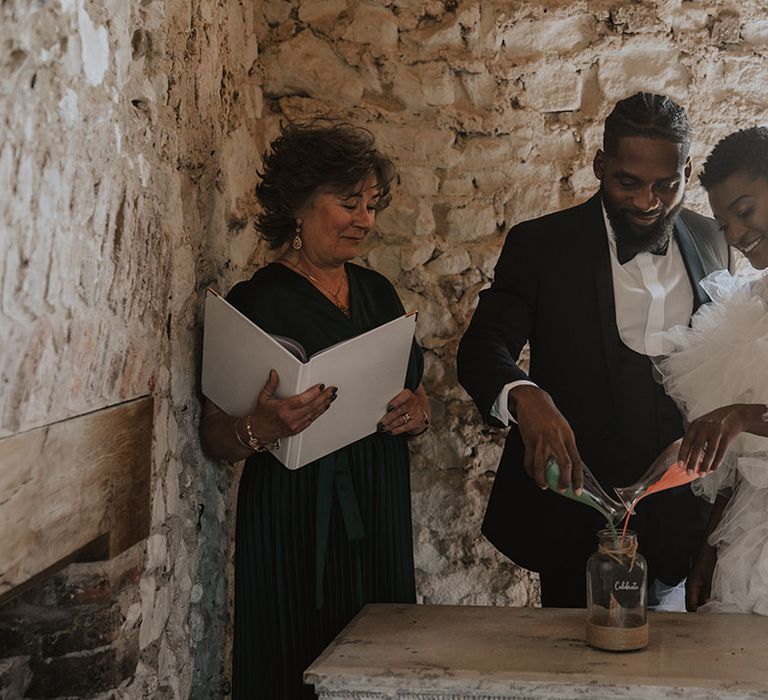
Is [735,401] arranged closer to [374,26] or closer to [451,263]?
[451,263]

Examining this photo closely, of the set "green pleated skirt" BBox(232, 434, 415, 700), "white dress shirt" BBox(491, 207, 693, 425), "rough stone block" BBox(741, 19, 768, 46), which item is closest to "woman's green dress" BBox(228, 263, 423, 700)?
"green pleated skirt" BBox(232, 434, 415, 700)

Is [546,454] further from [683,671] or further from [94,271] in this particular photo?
[94,271]

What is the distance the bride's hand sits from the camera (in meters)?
2.03

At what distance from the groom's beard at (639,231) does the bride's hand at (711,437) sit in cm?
57

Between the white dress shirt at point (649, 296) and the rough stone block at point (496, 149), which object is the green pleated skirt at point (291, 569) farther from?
the rough stone block at point (496, 149)

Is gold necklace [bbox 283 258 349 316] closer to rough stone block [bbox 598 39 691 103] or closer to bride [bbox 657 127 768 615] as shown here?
bride [bbox 657 127 768 615]

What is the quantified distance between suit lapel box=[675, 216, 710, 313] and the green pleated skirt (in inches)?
40.4

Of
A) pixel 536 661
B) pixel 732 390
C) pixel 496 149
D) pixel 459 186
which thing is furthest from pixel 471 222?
pixel 536 661

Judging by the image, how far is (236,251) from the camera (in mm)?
2924

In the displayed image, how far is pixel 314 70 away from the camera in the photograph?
10.2 ft

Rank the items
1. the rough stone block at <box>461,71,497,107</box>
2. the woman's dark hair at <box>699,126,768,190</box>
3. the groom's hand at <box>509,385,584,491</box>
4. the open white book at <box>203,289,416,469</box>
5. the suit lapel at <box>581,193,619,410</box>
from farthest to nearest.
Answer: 1. the rough stone block at <box>461,71,497,107</box>
2. the suit lapel at <box>581,193,619,410</box>
3. the woman's dark hair at <box>699,126,768,190</box>
4. the open white book at <box>203,289,416,469</box>
5. the groom's hand at <box>509,385,584,491</box>

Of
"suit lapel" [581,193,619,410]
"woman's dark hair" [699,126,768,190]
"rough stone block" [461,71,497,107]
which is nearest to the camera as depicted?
"woman's dark hair" [699,126,768,190]

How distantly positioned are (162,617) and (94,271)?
97 cm

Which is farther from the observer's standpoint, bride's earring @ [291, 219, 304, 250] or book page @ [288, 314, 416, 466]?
bride's earring @ [291, 219, 304, 250]
